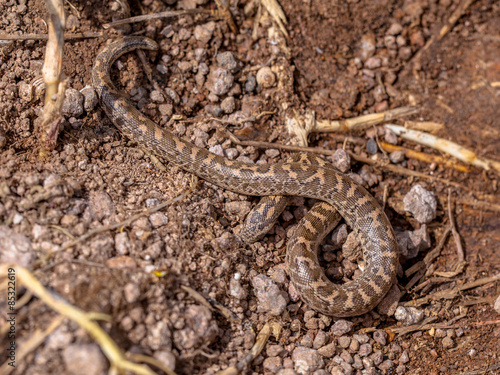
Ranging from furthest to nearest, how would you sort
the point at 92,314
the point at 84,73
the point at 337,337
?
the point at 84,73, the point at 337,337, the point at 92,314

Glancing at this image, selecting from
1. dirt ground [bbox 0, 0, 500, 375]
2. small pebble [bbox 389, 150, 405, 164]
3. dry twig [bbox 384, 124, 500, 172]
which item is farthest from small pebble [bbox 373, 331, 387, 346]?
dry twig [bbox 384, 124, 500, 172]

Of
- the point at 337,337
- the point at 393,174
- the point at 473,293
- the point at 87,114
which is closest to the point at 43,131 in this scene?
the point at 87,114

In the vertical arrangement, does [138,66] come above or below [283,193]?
above

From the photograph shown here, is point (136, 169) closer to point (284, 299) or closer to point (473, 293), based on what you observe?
point (284, 299)

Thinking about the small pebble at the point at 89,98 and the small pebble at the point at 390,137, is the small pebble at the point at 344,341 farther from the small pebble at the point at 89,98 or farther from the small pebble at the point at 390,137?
the small pebble at the point at 89,98

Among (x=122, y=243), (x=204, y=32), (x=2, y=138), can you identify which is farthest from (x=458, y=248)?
(x=2, y=138)

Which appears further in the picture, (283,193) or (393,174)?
(393,174)

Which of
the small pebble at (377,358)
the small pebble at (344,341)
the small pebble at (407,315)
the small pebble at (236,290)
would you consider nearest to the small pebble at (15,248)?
the small pebble at (236,290)

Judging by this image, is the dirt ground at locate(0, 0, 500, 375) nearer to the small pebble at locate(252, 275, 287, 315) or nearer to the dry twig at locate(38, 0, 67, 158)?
the small pebble at locate(252, 275, 287, 315)
